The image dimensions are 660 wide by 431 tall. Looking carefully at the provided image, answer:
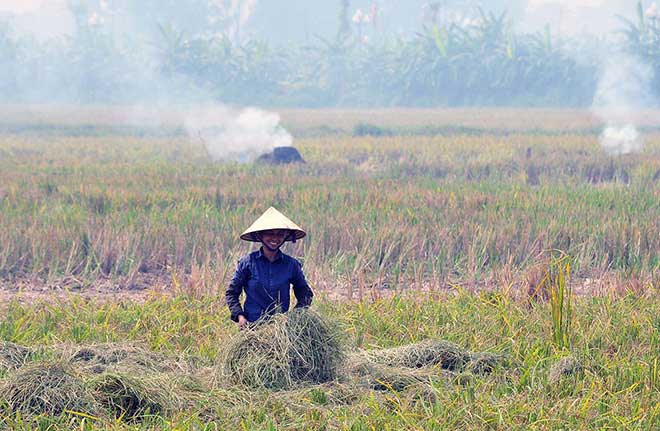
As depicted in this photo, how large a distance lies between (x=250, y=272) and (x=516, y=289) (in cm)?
285

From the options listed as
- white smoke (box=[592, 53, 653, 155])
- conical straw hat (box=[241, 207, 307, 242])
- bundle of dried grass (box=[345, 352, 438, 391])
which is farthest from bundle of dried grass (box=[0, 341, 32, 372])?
white smoke (box=[592, 53, 653, 155])

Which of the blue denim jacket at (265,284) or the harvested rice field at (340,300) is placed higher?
the blue denim jacket at (265,284)

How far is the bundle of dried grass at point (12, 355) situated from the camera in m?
4.19

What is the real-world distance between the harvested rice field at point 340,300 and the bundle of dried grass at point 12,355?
1 cm

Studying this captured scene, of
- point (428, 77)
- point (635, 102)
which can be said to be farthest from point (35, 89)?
point (635, 102)

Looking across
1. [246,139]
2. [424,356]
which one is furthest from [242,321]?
[246,139]

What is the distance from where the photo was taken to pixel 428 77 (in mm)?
41562

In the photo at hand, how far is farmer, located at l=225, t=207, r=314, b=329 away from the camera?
427 centimetres

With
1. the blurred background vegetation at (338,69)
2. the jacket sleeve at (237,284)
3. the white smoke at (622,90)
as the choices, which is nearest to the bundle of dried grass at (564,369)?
the jacket sleeve at (237,284)

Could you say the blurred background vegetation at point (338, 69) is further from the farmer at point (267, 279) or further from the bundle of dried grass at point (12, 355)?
the bundle of dried grass at point (12, 355)

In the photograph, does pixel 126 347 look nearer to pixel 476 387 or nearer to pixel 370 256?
pixel 476 387

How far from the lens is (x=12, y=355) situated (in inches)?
170

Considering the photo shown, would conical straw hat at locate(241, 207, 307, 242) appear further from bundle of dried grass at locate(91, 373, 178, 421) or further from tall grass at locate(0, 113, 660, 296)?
tall grass at locate(0, 113, 660, 296)

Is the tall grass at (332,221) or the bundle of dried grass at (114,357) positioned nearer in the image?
the bundle of dried grass at (114,357)
